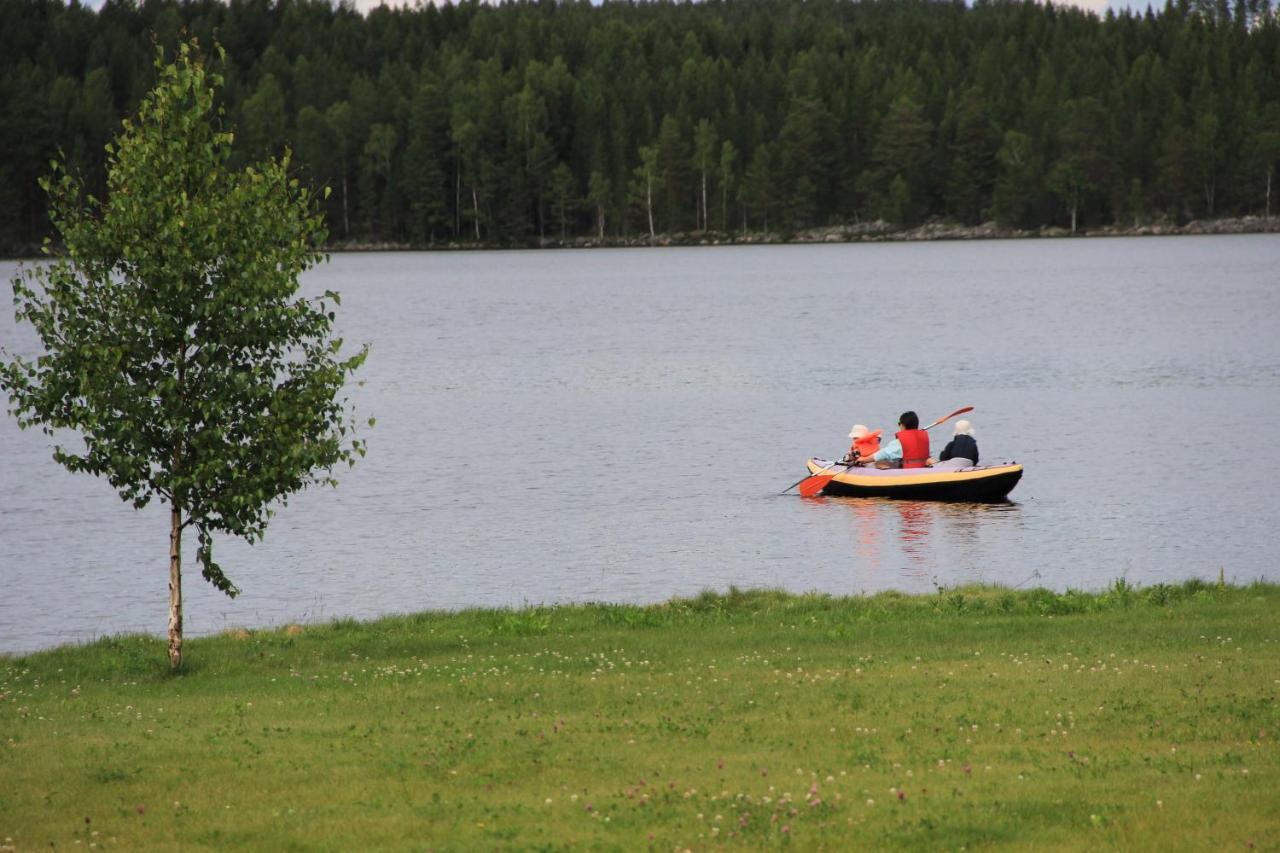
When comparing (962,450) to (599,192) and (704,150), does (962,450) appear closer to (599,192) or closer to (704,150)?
(704,150)

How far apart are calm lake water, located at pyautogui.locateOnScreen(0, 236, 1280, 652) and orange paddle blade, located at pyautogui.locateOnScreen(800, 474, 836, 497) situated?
0.83 metres

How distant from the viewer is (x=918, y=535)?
3388cm

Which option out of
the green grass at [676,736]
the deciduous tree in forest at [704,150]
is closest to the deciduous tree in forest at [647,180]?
the deciduous tree in forest at [704,150]

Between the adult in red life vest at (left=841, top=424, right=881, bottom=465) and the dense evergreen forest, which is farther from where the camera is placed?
the dense evergreen forest

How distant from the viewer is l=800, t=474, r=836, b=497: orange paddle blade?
39.0 m

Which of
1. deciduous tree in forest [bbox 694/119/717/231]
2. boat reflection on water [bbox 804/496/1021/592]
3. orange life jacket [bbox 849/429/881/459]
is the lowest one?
boat reflection on water [bbox 804/496/1021/592]

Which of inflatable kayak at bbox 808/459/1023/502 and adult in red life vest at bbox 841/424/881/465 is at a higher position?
adult in red life vest at bbox 841/424/881/465

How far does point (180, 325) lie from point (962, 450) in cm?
2359

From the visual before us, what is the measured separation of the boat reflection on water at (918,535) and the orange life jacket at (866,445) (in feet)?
5.54

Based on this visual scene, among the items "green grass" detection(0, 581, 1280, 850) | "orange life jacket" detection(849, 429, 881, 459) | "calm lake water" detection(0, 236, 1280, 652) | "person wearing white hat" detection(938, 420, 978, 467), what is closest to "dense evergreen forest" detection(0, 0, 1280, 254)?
"calm lake water" detection(0, 236, 1280, 652)

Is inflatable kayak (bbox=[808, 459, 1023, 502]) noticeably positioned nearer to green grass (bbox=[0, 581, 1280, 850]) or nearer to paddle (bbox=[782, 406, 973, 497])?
paddle (bbox=[782, 406, 973, 497])

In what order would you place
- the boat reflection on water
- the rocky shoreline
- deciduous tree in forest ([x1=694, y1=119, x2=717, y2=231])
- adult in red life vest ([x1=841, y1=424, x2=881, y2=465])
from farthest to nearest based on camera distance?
1. deciduous tree in forest ([x1=694, y1=119, x2=717, y2=231])
2. the rocky shoreline
3. adult in red life vest ([x1=841, y1=424, x2=881, y2=465])
4. the boat reflection on water

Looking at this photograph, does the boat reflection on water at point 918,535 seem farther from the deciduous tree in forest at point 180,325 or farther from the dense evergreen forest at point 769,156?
the dense evergreen forest at point 769,156

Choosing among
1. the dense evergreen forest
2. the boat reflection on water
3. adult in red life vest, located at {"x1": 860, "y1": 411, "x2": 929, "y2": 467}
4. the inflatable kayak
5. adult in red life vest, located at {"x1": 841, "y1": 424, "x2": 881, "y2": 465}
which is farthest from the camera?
the dense evergreen forest
